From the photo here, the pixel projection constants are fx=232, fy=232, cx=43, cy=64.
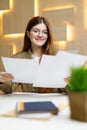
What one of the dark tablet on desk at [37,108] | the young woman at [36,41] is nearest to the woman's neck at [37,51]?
the young woman at [36,41]

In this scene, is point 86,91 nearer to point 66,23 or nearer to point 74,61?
point 74,61

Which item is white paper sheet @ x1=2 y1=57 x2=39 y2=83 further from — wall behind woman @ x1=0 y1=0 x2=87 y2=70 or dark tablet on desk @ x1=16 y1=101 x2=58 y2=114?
wall behind woman @ x1=0 y1=0 x2=87 y2=70

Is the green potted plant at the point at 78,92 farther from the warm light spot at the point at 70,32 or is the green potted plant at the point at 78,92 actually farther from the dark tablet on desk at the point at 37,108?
the warm light spot at the point at 70,32

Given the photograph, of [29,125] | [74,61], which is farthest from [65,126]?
[74,61]

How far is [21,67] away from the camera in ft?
4.67

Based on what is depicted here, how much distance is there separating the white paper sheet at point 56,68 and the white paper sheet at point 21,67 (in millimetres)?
38

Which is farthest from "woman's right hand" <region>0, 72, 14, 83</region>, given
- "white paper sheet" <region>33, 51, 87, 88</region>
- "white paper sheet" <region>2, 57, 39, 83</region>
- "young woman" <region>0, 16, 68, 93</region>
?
"young woman" <region>0, 16, 68, 93</region>

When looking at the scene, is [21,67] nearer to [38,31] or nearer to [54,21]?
[38,31]

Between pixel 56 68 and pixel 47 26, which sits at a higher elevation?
pixel 47 26

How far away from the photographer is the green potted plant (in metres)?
0.75

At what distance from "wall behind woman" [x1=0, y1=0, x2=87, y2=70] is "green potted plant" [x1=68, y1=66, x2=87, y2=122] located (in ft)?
5.27

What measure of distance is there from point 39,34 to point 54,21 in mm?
954

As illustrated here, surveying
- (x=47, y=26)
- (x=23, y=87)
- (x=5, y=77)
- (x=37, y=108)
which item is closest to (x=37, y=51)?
(x=47, y=26)

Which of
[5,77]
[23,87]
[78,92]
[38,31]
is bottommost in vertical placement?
[23,87]
